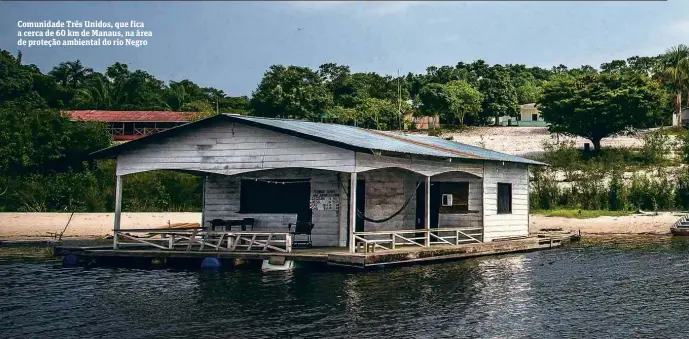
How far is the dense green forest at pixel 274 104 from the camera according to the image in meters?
42.6

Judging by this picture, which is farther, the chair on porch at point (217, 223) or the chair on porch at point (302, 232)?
the chair on porch at point (217, 223)

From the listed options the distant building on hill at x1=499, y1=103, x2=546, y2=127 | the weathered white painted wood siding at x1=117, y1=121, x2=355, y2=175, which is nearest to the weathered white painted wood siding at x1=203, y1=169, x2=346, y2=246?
the weathered white painted wood siding at x1=117, y1=121, x2=355, y2=175

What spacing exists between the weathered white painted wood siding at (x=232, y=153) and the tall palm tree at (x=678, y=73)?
55.2 meters

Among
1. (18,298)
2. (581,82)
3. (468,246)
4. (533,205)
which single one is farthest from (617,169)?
(18,298)

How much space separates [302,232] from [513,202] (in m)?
9.34

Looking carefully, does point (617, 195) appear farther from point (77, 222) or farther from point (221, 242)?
point (77, 222)

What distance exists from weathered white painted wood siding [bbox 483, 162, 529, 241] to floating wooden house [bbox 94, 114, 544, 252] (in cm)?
4

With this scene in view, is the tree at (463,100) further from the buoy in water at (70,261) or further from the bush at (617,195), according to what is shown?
the buoy in water at (70,261)

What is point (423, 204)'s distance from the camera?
2641cm

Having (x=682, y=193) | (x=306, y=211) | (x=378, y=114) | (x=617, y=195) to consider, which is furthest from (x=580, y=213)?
(x=378, y=114)

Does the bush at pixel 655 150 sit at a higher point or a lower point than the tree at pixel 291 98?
lower

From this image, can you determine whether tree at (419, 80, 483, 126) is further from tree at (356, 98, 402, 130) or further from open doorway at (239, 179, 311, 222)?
open doorway at (239, 179, 311, 222)

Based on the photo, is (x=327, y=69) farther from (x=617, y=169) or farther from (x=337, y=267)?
(x=337, y=267)

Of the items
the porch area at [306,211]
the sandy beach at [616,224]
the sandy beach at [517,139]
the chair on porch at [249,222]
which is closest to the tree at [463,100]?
the sandy beach at [517,139]
